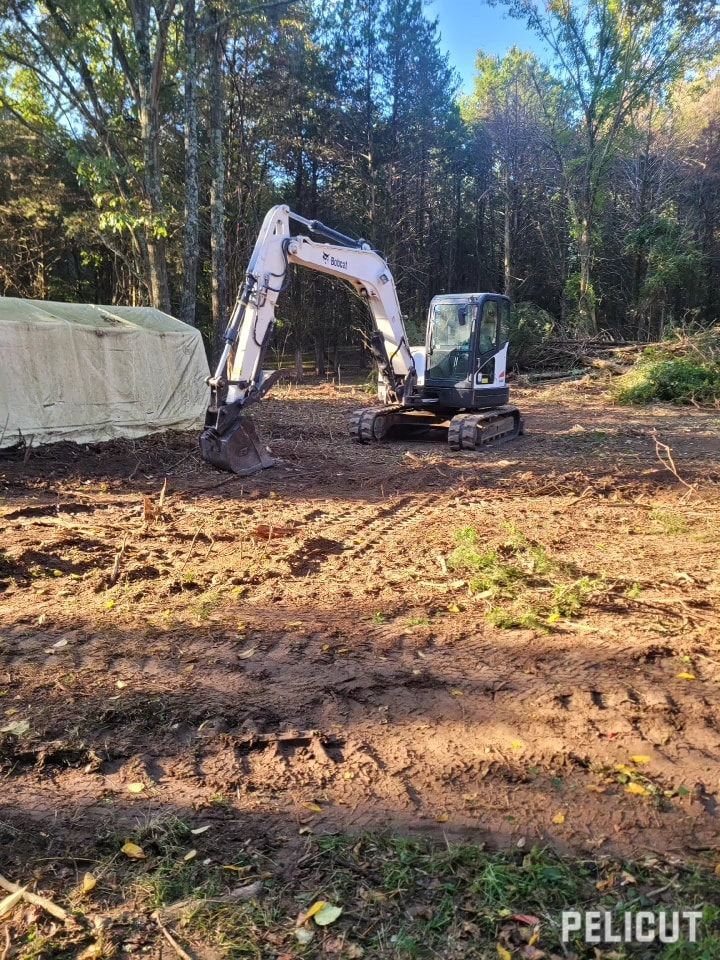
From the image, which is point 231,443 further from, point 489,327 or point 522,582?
point 489,327

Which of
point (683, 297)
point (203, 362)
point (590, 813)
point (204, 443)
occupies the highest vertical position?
point (683, 297)

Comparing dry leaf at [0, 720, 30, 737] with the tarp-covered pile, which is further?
the tarp-covered pile

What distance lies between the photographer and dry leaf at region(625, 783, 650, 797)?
272 centimetres

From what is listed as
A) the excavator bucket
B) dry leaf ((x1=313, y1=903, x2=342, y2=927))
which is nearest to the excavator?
the excavator bucket

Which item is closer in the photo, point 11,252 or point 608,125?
point 11,252

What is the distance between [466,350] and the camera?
11.4 m

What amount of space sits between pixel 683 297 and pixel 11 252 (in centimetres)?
2808

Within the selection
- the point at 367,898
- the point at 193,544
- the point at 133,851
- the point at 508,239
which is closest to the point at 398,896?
the point at 367,898

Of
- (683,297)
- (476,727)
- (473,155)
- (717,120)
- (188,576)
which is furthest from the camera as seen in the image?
(473,155)

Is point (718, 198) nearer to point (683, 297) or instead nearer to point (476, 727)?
point (683, 297)

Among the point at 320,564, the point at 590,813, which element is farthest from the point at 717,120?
the point at 590,813

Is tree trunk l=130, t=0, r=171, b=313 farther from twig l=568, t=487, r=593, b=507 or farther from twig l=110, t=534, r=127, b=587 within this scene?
twig l=568, t=487, r=593, b=507

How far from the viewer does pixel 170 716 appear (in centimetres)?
A: 334

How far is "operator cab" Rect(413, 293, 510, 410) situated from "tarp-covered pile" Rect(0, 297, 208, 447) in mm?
4910
